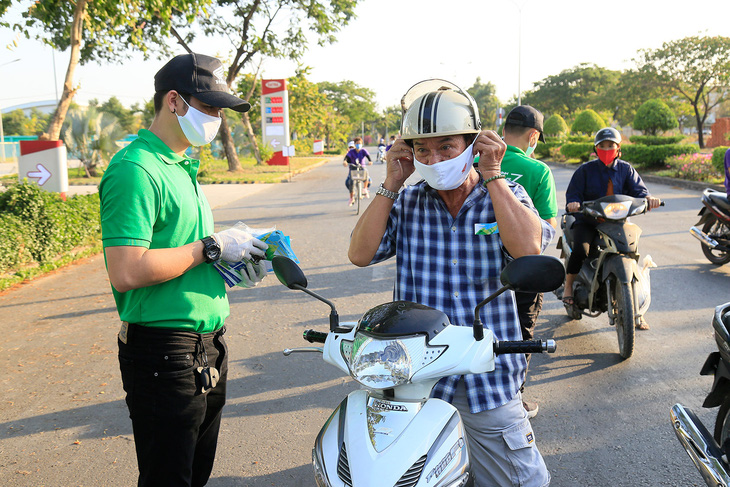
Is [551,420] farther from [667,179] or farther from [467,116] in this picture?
[667,179]

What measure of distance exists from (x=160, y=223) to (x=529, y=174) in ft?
8.68

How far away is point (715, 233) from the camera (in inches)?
319

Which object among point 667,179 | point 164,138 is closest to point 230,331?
point 164,138

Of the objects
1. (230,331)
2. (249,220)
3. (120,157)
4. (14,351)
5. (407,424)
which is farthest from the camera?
(249,220)

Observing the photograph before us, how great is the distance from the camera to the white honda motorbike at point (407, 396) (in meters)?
1.59

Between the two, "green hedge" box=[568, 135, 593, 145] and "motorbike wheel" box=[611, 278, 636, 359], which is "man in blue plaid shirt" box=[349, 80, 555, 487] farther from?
"green hedge" box=[568, 135, 593, 145]

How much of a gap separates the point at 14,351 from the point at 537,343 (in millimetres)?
5008

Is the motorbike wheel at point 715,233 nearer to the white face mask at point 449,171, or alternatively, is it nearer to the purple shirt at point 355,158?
the white face mask at point 449,171

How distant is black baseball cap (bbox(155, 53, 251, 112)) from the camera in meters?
2.33

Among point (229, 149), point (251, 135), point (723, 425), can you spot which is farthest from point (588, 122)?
point (723, 425)

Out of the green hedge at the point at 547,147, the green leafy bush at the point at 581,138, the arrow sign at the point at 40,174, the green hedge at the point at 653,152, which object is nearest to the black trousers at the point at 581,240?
the arrow sign at the point at 40,174

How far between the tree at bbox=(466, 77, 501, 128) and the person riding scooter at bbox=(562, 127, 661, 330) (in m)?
85.1

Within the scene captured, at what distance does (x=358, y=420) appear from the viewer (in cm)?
171

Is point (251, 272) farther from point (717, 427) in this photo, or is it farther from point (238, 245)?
point (717, 427)
